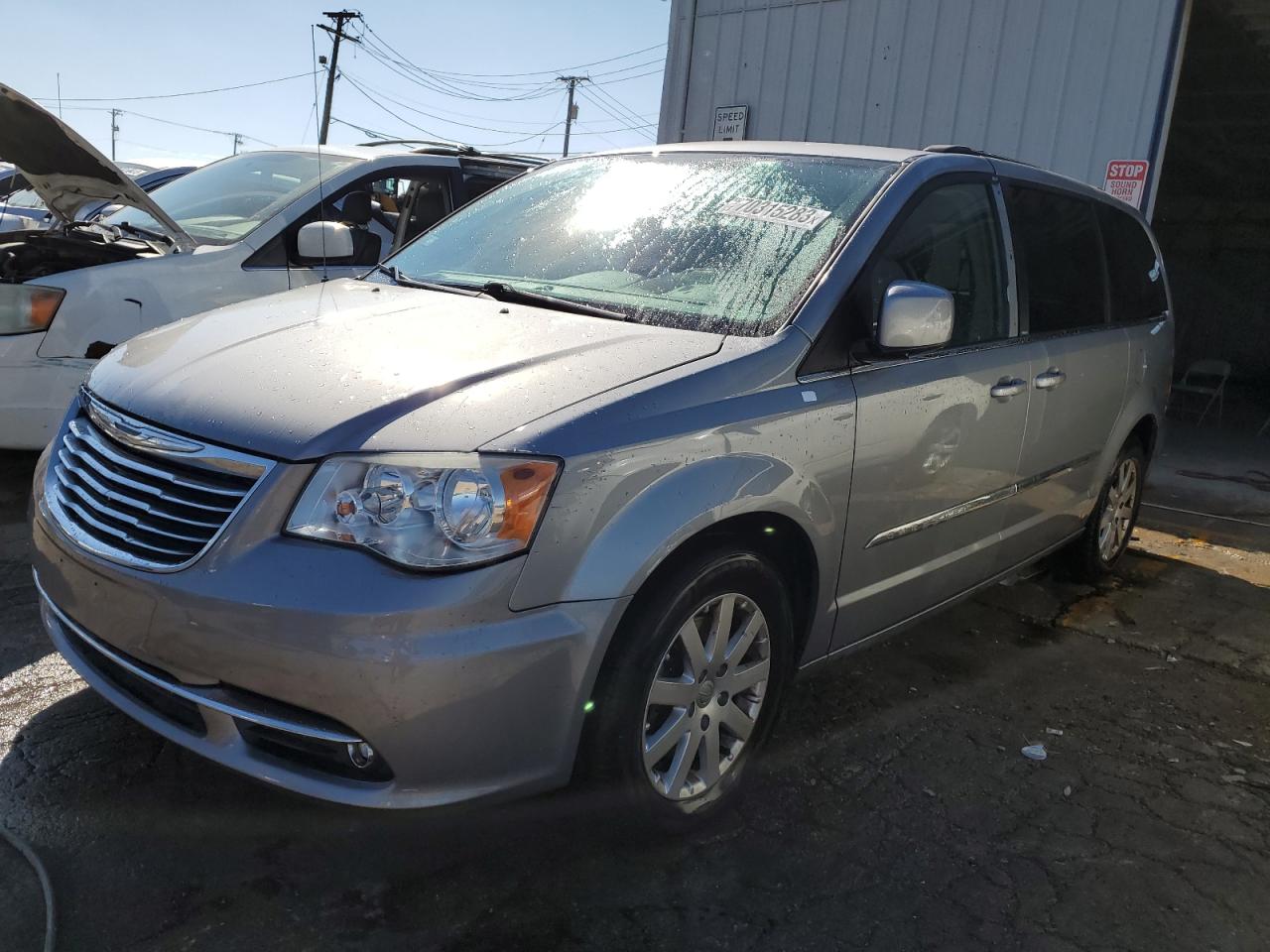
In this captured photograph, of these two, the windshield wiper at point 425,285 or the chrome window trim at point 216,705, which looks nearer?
the chrome window trim at point 216,705

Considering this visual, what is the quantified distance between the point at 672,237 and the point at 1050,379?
153 cm

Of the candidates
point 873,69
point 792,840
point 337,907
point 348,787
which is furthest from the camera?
point 873,69

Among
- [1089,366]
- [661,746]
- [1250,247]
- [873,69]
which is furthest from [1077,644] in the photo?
[1250,247]

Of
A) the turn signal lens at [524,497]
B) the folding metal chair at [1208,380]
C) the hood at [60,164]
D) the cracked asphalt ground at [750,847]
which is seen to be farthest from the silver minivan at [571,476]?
the folding metal chair at [1208,380]

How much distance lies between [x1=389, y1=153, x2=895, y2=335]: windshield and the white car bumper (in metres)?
1.85

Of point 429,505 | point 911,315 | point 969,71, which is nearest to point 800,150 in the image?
point 911,315

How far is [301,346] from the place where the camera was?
102 inches

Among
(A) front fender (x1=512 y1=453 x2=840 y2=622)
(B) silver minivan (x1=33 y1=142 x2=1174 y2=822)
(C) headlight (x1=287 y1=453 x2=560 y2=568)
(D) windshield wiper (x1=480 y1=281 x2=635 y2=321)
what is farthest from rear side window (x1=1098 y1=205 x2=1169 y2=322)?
(C) headlight (x1=287 y1=453 x2=560 y2=568)

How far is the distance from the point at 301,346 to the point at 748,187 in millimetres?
1464

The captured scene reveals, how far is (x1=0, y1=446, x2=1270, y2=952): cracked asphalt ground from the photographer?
226 cm

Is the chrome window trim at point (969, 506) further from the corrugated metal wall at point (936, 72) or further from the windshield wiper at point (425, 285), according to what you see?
the corrugated metal wall at point (936, 72)

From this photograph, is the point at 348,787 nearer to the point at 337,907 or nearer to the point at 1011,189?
the point at 337,907

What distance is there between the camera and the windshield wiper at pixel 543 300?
9.37ft

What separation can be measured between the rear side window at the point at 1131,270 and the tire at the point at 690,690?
101 inches
